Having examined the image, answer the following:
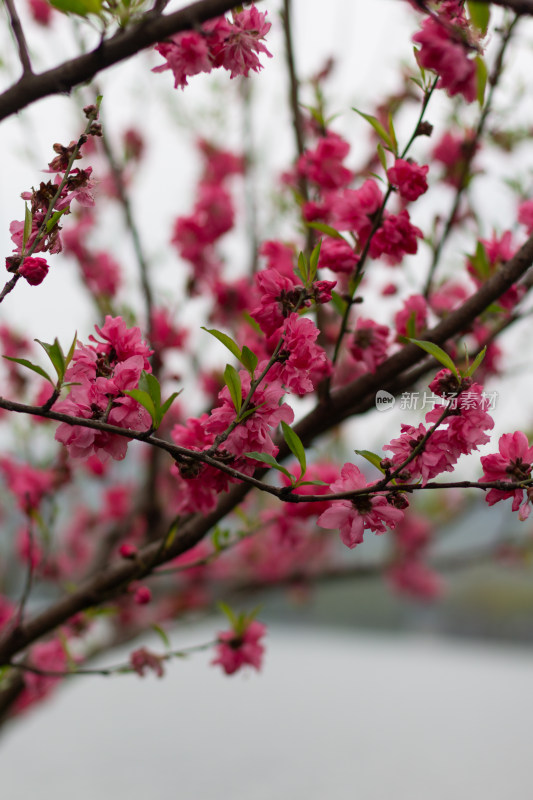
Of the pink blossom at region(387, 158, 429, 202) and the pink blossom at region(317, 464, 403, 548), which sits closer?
the pink blossom at region(317, 464, 403, 548)

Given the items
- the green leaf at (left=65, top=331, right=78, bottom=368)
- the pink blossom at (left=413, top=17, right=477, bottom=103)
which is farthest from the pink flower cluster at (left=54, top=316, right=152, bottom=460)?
the pink blossom at (left=413, top=17, right=477, bottom=103)

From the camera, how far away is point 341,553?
8.52 ft

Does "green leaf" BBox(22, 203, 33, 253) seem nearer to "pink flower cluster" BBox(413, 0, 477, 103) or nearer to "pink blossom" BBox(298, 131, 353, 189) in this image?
"pink flower cluster" BBox(413, 0, 477, 103)

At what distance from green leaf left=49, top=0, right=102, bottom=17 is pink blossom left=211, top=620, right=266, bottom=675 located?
2.11 feet

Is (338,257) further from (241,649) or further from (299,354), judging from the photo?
(241,649)

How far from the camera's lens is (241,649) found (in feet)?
2.51

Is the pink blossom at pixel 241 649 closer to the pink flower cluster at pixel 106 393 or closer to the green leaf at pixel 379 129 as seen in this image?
the pink flower cluster at pixel 106 393

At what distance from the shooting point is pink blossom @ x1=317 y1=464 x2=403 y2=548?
1.27ft

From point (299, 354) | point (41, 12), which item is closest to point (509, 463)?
point (299, 354)

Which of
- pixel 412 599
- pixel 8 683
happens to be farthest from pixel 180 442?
pixel 412 599

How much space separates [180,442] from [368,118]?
0.97 feet

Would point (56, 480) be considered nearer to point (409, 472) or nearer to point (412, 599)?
point (409, 472)

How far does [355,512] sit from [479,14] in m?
0.31

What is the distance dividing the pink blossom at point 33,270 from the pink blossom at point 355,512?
219mm
